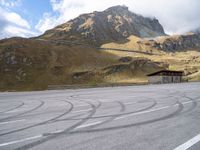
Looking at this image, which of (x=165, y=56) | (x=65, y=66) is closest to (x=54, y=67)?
(x=65, y=66)

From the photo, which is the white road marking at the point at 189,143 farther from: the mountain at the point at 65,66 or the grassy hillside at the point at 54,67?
the grassy hillside at the point at 54,67

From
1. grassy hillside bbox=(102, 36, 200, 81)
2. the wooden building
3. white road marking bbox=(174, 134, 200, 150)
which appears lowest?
white road marking bbox=(174, 134, 200, 150)

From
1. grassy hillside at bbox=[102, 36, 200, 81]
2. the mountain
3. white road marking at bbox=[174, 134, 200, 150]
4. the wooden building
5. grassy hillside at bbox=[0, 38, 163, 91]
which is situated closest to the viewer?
white road marking at bbox=[174, 134, 200, 150]

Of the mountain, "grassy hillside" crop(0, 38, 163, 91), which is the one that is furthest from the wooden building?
"grassy hillside" crop(0, 38, 163, 91)

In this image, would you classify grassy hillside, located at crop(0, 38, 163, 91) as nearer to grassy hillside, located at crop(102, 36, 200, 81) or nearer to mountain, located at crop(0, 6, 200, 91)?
mountain, located at crop(0, 6, 200, 91)

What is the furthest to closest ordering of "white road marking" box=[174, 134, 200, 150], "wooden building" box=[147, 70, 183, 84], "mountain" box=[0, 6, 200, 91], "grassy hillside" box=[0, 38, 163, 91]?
"mountain" box=[0, 6, 200, 91]
"grassy hillside" box=[0, 38, 163, 91]
"wooden building" box=[147, 70, 183, 84]
"white road marking" box=[174, 134, 200, 150]

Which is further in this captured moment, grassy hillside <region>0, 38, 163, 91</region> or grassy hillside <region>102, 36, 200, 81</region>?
grassy hillside <region>102, 36, 200, 81</region>

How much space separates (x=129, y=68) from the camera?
100250mm

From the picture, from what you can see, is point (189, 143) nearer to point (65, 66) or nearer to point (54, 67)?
point (54, 67)

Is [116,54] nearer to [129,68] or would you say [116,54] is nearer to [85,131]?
[129,68]

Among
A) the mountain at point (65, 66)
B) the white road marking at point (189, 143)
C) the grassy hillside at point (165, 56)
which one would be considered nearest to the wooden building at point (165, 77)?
the mountain at point (65, 66)

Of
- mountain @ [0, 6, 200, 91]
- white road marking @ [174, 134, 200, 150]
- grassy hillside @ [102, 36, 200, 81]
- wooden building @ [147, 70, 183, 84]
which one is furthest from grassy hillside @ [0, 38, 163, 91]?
white road marking @ [174, 134, 200, 150]

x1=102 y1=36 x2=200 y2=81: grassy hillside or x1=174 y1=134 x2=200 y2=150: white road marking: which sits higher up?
x1=102 y1=36 x2=200 y2=81: grassy hillside

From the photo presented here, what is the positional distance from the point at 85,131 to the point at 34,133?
1.32 metres
